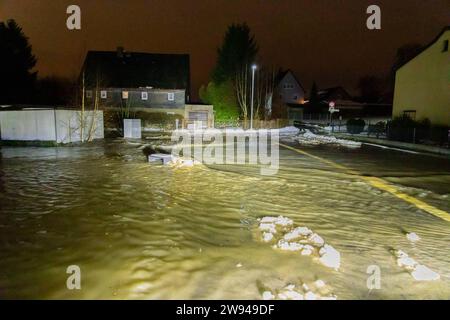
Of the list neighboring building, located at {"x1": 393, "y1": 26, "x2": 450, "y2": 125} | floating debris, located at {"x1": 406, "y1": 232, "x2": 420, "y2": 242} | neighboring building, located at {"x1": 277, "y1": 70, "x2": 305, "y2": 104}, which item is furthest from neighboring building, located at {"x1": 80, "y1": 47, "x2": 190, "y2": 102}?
floating debris, located at {"x1": 406, "y1": 232, "x2": 420, "y2": 242}

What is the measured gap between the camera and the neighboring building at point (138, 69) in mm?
45562

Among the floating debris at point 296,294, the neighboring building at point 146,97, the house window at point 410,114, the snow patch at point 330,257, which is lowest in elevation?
the floating debris at point 296,294

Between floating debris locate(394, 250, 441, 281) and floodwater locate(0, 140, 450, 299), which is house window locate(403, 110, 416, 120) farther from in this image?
floating debris locate(394, 250, 441, 281)

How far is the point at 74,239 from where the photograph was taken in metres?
5.52

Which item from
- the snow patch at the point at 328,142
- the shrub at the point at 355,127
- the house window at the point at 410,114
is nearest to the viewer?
the snow patch at the point at 328,142

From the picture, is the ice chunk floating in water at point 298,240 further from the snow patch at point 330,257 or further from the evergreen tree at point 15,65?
the evergreen tree at point 15,65

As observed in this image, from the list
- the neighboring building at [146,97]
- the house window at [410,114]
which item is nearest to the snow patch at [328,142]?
the house window at [410,114]

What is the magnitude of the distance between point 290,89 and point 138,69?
36.6 m

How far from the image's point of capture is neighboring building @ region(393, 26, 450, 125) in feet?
85.2

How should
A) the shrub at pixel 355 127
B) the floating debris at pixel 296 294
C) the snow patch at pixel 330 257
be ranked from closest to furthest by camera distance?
the floating debris at pixel 296 294 < the snow patch at pixel 330 257 < the shrub at pixel 355 127

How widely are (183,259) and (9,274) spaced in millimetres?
2212

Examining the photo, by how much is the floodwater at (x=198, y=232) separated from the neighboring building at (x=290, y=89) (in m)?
63.2

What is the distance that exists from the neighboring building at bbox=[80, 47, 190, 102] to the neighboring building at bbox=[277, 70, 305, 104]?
2857cm
